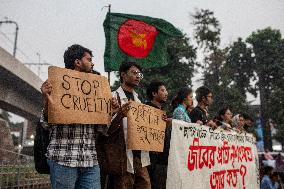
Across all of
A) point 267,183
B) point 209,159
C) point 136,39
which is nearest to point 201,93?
point 209,159

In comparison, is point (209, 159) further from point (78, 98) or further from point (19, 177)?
point (19, 177)

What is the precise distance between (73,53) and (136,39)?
249 centimetres

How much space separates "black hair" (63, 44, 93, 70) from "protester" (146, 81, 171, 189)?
1.34m

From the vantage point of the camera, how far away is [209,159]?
504 cm

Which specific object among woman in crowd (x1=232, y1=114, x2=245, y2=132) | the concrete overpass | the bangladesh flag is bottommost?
woman in crowd (x1=232, y1=114, x2=245, y2=132)

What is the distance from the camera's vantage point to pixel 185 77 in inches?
1043

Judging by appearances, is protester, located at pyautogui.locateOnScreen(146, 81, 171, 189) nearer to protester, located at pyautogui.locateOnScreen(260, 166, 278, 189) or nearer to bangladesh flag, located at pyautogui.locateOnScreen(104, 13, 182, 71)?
bangladesh flag, located at pyautogui.locateOnScreen(104, 13, 182, 71)

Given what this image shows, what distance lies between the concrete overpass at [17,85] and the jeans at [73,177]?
12.2 meters

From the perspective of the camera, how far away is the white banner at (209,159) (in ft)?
14.4

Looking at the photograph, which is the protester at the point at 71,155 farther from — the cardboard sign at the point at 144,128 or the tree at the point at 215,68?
the tree at the point at 215,68

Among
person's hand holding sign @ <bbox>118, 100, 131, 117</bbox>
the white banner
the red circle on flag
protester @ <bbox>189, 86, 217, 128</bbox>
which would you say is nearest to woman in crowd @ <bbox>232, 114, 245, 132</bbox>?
the white banner

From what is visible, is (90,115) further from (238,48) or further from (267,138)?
(238,48)

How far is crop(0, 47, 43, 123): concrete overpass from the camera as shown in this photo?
611 inches

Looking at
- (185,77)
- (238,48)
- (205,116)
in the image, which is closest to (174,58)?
(185,77)
